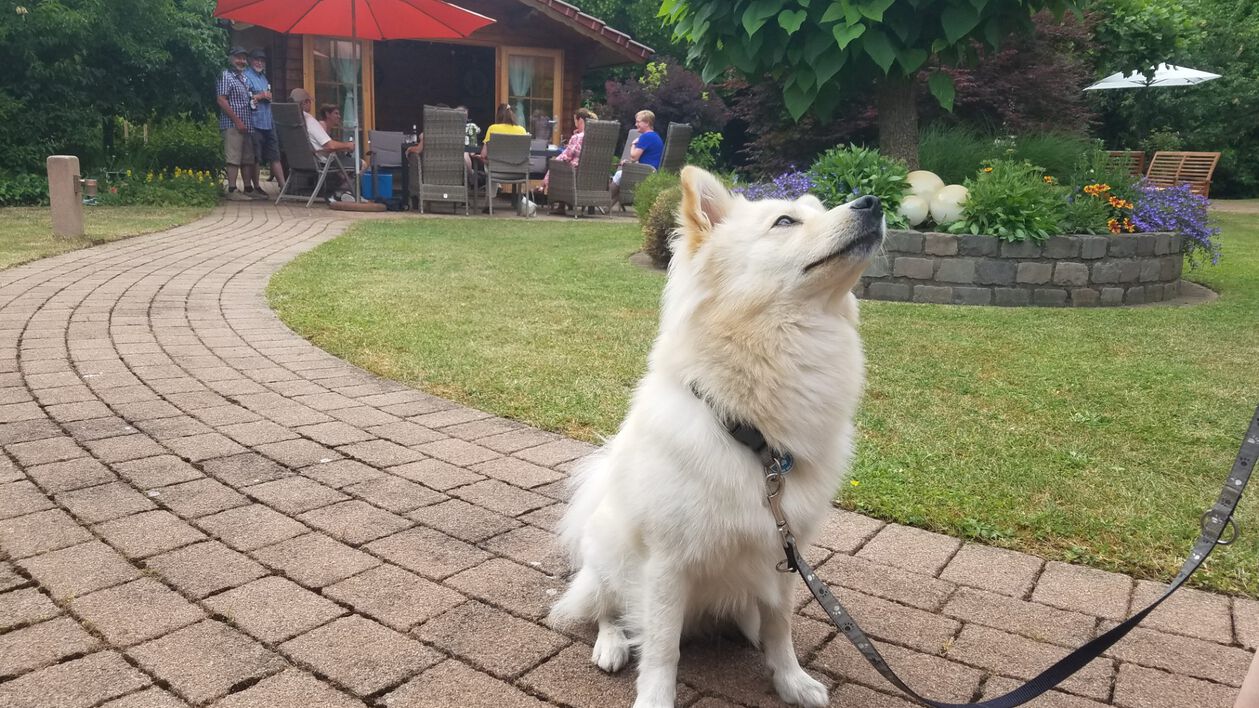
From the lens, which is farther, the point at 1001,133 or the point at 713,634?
the point at 1001,133

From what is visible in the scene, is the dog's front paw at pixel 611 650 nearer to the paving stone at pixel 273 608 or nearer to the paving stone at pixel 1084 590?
the paving stone at pixel 273 608

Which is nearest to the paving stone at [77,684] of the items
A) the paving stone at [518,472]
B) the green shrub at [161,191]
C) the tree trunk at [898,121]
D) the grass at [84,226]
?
the paving stone at [518,472]

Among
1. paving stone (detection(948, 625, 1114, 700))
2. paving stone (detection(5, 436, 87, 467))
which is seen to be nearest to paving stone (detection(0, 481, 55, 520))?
paving stone (detection(5, 436, 87, 467))

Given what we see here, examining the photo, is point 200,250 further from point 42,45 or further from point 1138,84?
point 1138,84

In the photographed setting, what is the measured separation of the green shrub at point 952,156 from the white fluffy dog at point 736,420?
7.55 metres

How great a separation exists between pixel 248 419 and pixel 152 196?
11550 mm

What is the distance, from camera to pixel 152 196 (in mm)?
13539

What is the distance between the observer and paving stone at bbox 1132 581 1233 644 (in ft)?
7.98

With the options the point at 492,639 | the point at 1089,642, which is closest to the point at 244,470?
the point at 492,639

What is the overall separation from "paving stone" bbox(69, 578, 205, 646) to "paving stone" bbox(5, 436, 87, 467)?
1326 mm

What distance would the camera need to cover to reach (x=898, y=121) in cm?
868

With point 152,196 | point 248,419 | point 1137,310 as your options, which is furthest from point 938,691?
point 152,196

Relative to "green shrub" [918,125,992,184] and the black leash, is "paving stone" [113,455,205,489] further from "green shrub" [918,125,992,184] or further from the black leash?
"green shrub" [918,125,992,184]

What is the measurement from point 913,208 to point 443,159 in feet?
26.6
